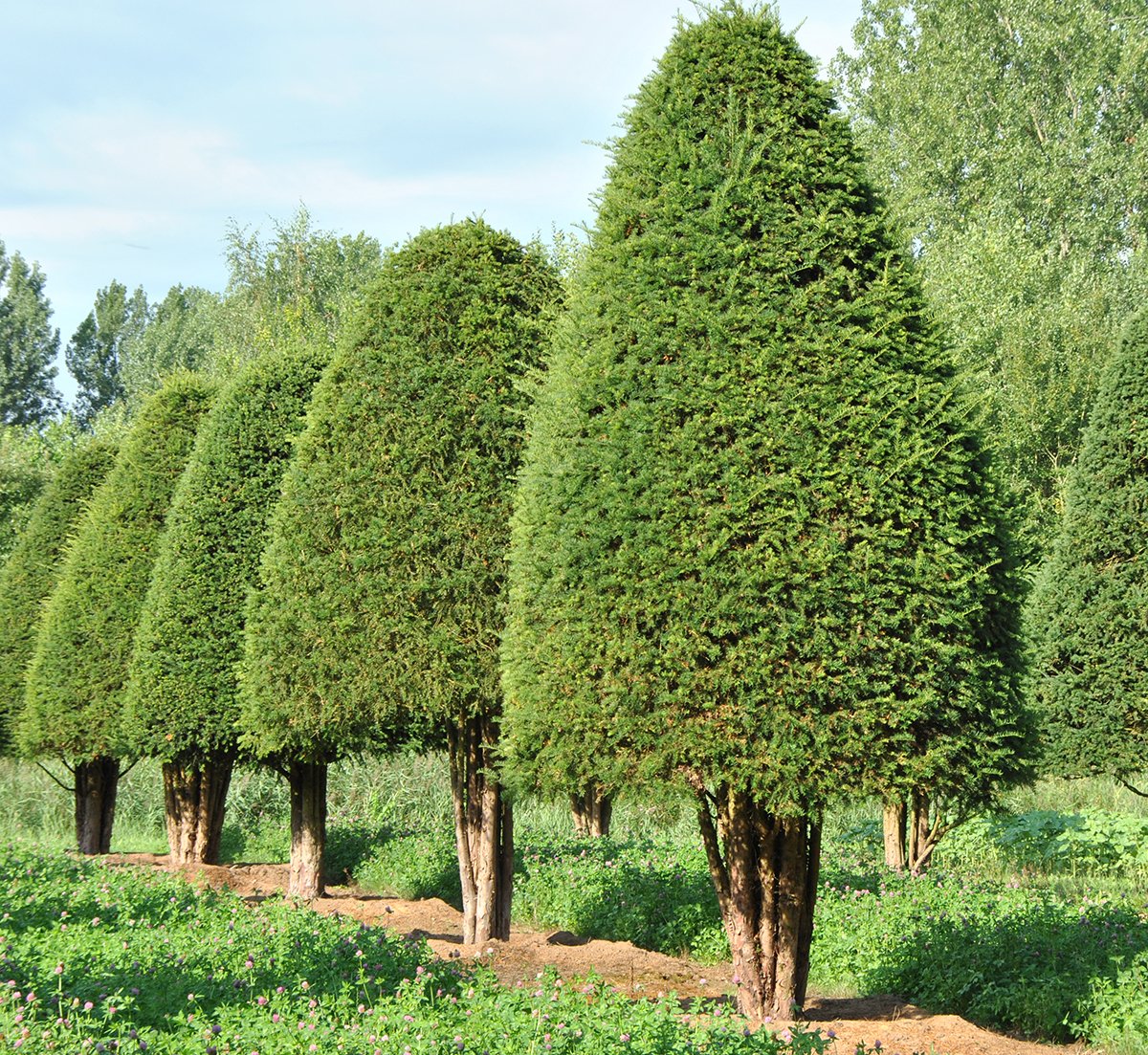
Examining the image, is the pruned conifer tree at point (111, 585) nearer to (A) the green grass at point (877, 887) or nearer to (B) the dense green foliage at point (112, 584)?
(B) the dense green foliage at point (112, 584)

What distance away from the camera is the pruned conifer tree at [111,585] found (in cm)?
1377

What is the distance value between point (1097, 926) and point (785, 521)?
15.1 feet

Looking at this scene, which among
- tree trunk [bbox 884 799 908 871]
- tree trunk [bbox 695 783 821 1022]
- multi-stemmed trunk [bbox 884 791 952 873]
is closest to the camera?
tree trunk [bbox 695 783 821 1022]

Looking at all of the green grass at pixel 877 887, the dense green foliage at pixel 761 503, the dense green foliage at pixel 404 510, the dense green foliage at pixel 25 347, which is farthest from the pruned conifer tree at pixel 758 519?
the dense green foliage at pixel 25 347

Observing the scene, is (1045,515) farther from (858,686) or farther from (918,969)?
(858,686)

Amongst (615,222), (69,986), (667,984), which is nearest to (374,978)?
(69,986)

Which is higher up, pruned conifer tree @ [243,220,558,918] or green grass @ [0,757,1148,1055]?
pruned conifer tree @ [243,220,558,918]

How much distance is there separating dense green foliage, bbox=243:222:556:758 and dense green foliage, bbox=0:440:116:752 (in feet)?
32.2

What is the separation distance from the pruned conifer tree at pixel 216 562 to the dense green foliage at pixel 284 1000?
12.6 ft

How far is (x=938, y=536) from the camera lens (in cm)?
566

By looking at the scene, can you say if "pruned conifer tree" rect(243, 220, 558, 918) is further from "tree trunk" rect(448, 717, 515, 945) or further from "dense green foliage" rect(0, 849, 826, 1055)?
"dense green foliage" rect(0, 849, 826, 1055)

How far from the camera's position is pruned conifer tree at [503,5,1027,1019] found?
5.48 m

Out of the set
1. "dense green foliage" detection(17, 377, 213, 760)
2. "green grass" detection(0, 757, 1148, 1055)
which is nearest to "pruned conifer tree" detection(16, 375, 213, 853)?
"dense green foliage" detection(17, 377, 213, 760)

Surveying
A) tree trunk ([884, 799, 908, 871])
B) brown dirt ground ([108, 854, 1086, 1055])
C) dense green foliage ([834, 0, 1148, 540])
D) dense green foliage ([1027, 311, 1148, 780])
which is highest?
dense green foliage ([834, 0, 1148, 540])
